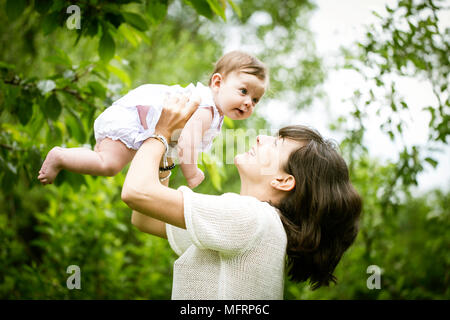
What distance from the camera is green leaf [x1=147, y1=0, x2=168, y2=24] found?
71.6 inches

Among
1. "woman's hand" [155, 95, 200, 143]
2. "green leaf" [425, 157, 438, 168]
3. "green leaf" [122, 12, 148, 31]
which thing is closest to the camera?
"woman's hand" [155, 95, 200, 143]

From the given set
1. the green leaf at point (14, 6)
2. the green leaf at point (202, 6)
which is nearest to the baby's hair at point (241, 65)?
the green leaf at point (202, 6)

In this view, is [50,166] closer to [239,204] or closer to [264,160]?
[239,204]

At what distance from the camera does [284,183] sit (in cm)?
150

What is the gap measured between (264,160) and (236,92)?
36 cm

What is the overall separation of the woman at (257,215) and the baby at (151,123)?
12 centimetres

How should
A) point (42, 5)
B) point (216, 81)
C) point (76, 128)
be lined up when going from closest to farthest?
point (42, 5), point (216, 81), point (76, 128)

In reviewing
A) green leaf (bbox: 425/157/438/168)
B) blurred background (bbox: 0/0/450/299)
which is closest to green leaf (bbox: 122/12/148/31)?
blurred background (bbox: 0/0/450/299)

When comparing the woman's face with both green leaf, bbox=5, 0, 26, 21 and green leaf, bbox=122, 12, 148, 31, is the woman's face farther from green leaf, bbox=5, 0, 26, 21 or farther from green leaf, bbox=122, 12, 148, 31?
green leaf, bbox=5, 0, 26, 21

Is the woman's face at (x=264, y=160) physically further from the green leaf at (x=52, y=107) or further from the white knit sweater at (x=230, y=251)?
the green leaf at (x=52, y=107)

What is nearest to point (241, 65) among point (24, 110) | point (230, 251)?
point (230, 251)

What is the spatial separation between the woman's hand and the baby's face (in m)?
0.31

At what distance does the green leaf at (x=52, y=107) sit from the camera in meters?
1.89

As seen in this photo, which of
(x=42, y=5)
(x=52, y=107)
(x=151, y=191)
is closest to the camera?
(x=151, y=191)
